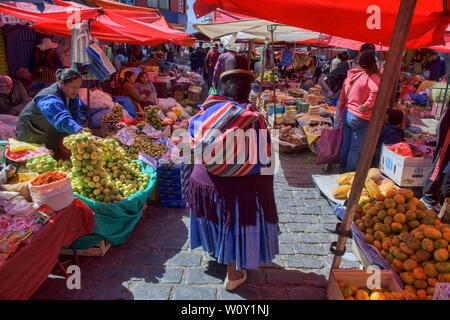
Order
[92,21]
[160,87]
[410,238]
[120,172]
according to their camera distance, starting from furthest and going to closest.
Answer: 1. [160,87]
2. [92,21]
3. [120,172]
4. [410,238]

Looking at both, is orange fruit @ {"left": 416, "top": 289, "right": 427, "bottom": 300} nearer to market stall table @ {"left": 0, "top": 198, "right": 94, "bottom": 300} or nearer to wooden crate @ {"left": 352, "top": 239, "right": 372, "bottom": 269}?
wooden crate @ {"left": 352, "top": 239, "right": 372, "bottom": 269}

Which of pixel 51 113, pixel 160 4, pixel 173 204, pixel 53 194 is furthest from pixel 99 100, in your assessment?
pixel 160 4

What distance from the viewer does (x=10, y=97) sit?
603 cm

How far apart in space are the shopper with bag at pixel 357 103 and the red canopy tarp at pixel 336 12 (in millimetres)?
1540

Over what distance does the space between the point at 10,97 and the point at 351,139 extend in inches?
259

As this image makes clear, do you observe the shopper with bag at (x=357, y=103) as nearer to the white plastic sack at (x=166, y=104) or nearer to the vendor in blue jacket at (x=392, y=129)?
the vendor in blue jacket at (x=392, y=129)

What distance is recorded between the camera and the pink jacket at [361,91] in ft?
15.4

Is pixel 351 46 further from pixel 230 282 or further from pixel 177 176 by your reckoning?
pixel 230 282

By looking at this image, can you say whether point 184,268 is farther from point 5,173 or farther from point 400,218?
point 400,218

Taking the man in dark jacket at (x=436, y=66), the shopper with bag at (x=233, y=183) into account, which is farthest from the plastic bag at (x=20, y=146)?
the man in dark jacket at (x=436, y=66)

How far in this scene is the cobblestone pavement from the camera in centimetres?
286

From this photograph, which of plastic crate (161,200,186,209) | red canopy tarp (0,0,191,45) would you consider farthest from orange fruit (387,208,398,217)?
red canopy tarp (0,0,191,45)

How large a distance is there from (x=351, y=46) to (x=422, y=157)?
18.4ft
